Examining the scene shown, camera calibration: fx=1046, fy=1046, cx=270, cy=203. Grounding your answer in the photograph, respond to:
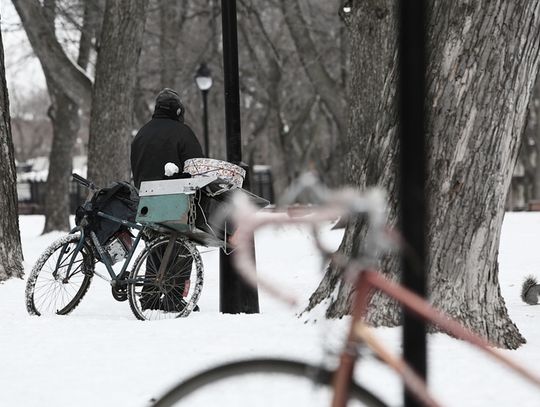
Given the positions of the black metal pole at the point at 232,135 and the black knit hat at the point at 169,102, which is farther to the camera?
the black knit hat at the point at 169,102

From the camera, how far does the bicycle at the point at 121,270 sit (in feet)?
25.6

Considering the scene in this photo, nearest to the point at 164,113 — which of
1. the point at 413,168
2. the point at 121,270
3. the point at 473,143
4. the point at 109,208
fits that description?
the point at 109,208

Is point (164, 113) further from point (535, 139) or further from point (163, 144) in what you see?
point (535, 139)

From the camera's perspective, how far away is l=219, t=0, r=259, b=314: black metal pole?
320 inches

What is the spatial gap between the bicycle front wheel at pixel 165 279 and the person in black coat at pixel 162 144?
804 mm

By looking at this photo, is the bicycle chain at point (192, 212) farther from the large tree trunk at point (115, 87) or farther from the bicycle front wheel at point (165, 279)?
the large tree trunk at point (115, 87)

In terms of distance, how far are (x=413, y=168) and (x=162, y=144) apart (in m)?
5.98

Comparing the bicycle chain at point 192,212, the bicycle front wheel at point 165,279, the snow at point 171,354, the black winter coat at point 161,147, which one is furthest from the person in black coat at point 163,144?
the snow at point 171,354

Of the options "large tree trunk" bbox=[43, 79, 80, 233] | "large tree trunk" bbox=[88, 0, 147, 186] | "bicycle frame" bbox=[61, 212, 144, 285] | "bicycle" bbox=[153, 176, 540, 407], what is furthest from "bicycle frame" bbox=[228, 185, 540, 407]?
"large tree trunk" bbox=[43, 79, 80, 233]

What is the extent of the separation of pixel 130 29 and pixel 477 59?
1102 cm

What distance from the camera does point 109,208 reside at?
8062 millimetres

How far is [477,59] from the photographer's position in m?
5.83

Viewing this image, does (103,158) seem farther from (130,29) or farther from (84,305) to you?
(84,305)

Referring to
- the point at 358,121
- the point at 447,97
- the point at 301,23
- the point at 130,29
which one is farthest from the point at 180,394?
the point at 301,23
